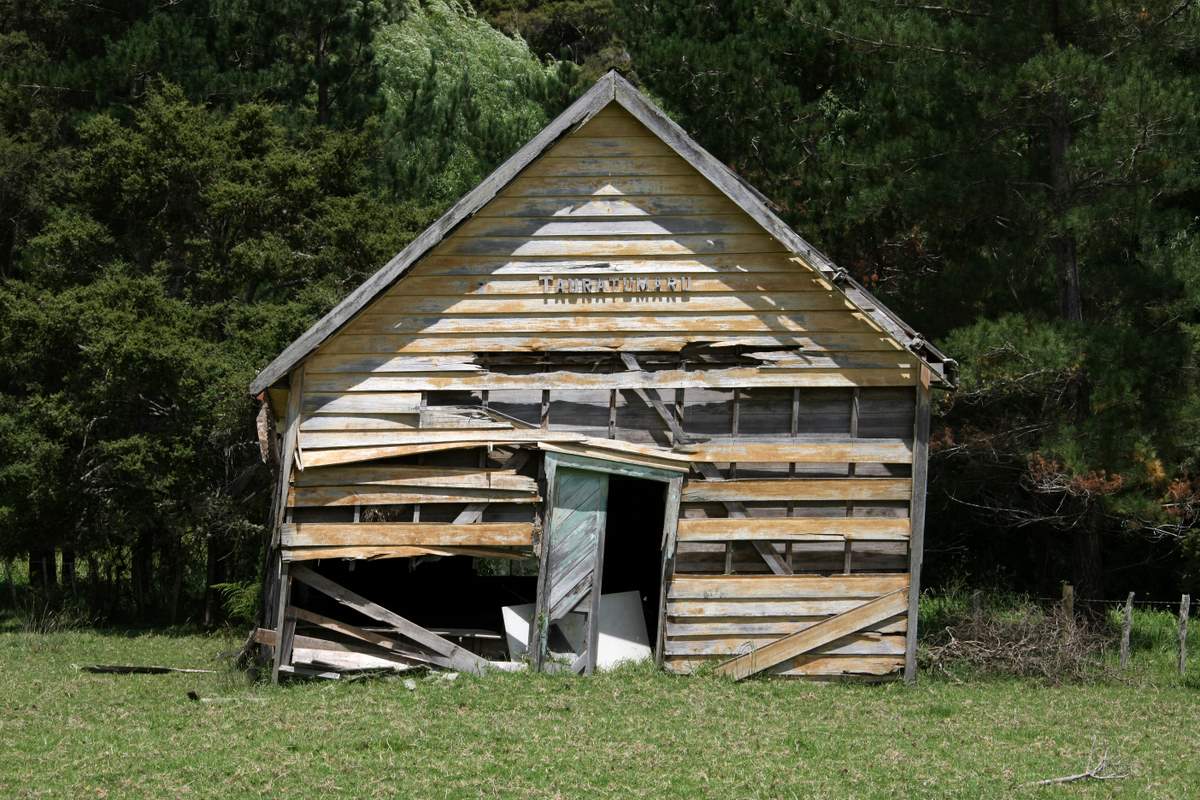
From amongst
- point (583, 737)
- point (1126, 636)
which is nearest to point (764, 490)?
point (583, 737)

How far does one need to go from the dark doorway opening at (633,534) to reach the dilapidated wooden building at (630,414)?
4617 mm

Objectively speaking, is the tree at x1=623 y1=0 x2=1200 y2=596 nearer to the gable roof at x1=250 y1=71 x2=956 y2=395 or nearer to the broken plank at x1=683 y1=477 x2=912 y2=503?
the gable roof at x1=250 y1=71 x2=956 y2=395

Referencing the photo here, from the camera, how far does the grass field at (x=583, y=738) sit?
37.4ft

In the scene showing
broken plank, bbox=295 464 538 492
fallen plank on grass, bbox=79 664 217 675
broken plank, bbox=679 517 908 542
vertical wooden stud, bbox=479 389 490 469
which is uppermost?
vertical wooden stud, bbox=479 389 490 469

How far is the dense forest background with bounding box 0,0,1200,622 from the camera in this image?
835 inches

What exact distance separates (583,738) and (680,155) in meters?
6.29

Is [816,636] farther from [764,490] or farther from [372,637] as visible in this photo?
[372,637]

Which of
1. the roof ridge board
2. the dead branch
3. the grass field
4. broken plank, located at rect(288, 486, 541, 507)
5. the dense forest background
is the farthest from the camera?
the dense forest background

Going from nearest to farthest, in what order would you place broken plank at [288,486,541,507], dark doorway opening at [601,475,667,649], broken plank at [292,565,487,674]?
broken plank at [288,486,541,507], broken plank at [292,565,487,674], dark doorway opening at [601,475,667,649]

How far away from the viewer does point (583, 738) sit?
41.9ft

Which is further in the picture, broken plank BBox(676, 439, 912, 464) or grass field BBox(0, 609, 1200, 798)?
broken plank BBox(676, 439, 912, 464)

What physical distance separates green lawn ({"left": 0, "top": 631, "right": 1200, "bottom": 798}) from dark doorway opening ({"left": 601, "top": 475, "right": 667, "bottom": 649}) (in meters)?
4.90

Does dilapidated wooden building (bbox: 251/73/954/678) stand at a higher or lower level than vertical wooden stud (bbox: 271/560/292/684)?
higher

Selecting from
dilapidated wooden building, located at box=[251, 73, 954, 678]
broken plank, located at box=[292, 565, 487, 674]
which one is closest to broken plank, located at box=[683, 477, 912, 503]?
dilapidated wooden building, located at box=[251, 73, 954, 678]
